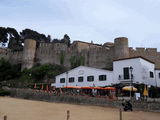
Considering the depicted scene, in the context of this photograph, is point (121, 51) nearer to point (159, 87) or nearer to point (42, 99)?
point (159, 87)

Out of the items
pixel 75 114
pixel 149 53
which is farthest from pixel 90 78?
pixel 75 114

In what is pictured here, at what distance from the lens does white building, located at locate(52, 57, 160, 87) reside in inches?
1017

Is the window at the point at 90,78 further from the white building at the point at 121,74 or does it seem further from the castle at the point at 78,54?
the castle at the point at 78,54

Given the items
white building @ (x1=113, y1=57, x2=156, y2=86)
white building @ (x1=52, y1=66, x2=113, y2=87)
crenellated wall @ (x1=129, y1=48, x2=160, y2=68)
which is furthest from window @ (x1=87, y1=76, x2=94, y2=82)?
crenellated wall @ (x1=129, y1=48, x2=160, y2=68)

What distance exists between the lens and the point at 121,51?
3450 cm

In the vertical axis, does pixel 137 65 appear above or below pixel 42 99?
above

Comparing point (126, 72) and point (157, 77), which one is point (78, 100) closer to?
point (126, 72)

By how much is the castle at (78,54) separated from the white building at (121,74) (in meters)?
6.44

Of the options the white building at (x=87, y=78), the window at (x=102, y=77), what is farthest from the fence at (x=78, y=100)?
the window at (x=102, y=77)

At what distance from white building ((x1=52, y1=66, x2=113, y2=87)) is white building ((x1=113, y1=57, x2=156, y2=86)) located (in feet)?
5.33

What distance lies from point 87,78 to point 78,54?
11936mm

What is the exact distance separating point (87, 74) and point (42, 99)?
9577 mm

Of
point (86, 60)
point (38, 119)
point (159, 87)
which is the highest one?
point (86, 60)

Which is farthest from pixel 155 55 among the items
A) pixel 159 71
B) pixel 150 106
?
pixel 150 106
